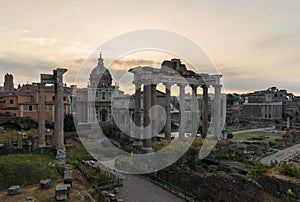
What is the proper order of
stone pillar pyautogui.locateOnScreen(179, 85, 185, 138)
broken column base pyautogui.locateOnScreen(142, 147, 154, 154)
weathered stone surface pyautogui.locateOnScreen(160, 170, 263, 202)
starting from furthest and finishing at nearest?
stone pillar pyautogui.locateOnScreen(179, 85, 185, 138) → broken column base pyautogui.locateOnScreen(142, 147, 154, 154) → weathered stone surface pyautogui.locateOnScreen(160, 170, 263, 202)

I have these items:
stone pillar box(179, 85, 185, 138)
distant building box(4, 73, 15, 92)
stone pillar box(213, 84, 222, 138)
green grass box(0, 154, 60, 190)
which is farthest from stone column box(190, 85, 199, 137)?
distant building box(4, 73, 15, 92)

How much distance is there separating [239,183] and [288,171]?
4079 millimetres

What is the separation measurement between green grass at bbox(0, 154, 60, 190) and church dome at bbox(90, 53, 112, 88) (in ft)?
127

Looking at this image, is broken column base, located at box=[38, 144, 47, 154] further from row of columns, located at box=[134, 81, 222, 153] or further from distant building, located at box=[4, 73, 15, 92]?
distant building, located at box=[4, 73, 15, 92]

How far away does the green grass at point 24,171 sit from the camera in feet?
44.8

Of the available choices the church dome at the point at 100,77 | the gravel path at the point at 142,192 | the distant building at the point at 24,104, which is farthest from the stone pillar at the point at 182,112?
the church dome at the point at 100,77

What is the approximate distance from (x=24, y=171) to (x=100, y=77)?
137 ft

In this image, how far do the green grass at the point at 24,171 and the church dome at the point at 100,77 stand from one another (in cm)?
3865

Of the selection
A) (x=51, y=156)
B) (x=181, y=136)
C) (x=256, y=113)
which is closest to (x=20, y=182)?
(x=51, y=156)

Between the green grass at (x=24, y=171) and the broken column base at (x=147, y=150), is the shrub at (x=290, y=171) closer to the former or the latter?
the broken column base at (x=147, y=150)

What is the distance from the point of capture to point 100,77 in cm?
5509

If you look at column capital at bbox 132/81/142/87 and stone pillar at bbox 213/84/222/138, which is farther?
stone pillar at bbox 213/84/222/138

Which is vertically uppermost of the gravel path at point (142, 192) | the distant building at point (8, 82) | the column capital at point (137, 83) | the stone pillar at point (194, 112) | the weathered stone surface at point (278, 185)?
the distant building at point (8, 82)

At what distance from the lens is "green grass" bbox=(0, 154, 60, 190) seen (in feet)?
44.8
